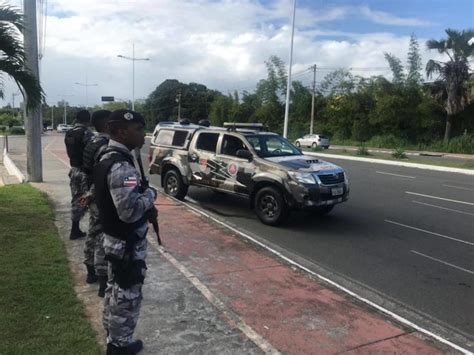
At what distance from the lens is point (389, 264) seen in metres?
6.71

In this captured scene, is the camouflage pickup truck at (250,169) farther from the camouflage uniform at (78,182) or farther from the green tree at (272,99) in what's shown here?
the green tree at (272,99)

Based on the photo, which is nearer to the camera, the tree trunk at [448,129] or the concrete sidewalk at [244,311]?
the concrete sidewalk at [244,311]

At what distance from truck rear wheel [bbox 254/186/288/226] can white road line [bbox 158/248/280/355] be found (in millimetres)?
2929

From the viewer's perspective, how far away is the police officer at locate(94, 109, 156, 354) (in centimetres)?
324

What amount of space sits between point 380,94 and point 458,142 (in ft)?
33.3

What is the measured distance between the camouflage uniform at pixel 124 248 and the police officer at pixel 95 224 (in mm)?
972

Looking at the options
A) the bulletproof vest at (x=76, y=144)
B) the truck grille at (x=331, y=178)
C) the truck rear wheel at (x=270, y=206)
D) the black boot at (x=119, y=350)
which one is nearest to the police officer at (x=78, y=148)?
the bulletproof vest at (x=76, y=144)

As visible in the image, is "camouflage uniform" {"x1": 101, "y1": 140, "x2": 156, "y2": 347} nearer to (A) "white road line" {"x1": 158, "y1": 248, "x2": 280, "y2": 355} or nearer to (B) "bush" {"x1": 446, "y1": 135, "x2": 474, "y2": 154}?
(A) "white road line" {"x1": 158, "y1": 248, "x2": 280, "y2": 355}

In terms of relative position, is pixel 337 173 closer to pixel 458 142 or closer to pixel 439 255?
pixel 439 255

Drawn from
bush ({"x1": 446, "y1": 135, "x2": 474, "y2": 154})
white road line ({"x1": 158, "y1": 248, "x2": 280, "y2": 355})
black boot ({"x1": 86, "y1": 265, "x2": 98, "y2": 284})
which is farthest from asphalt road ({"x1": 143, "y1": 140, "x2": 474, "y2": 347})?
bush ({"x1": 446, "y1": 135, "x2": 474, "y2": 154})

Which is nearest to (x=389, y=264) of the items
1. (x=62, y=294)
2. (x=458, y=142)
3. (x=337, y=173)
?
(x=337, y=173)

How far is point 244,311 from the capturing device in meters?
4.68

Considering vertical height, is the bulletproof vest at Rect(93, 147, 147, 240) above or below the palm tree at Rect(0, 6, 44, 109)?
below

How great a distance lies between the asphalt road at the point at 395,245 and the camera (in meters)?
5.35
